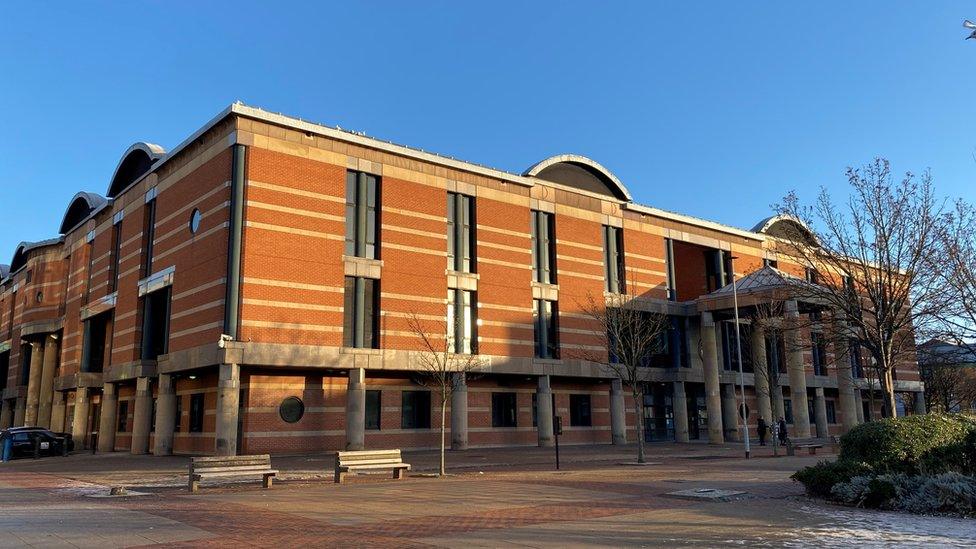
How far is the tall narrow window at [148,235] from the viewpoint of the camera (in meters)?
37.8

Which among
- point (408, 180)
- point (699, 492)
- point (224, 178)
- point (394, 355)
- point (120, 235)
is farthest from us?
point (120, 235)

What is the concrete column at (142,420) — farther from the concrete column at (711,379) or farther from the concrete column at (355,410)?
the concrete column at (711,379)

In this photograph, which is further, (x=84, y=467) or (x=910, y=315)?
(x=84, y=467)

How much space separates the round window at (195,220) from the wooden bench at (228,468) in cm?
1869

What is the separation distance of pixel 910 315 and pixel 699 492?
42.2 feet

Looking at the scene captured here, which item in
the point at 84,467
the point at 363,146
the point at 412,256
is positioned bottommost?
the point at 84,467

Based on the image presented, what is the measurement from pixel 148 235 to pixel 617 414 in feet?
92.1

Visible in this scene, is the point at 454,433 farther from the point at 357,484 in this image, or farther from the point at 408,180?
the point at 357,484

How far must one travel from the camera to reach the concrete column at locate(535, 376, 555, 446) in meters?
38.4

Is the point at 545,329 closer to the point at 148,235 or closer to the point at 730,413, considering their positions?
the point at 730,413

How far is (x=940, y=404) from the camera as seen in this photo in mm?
76000

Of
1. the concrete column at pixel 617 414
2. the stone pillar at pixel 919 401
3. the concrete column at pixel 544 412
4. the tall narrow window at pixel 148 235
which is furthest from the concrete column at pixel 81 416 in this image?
the stone pillar at pixel 919 401

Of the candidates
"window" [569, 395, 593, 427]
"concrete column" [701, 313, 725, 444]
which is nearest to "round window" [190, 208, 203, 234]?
"window" [569, 395, 593, 427]

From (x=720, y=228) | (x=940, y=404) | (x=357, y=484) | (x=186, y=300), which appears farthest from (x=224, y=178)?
(x=940, y=404)
